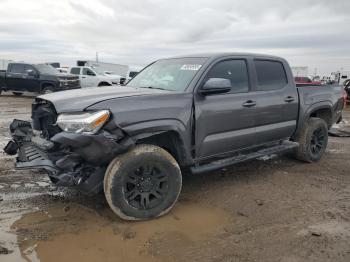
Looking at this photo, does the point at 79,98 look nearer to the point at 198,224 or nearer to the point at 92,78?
the point at 198,224

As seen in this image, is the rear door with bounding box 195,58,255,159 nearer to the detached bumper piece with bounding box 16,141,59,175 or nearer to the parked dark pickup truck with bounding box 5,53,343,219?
the parked dark pickup truck with bounding box 5,53,343,219

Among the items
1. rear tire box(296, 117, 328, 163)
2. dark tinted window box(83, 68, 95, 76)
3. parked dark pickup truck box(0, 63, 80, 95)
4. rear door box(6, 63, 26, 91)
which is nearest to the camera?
rear tire box(296, 117, 328, 163)

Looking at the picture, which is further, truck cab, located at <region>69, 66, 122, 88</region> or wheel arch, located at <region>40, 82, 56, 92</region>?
truck cab, located at <region>69, 66, 122, 88</region>

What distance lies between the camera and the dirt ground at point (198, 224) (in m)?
3.21

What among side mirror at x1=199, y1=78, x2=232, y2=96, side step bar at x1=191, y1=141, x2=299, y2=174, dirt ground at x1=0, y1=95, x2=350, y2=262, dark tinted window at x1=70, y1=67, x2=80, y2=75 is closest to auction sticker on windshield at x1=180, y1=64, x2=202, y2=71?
side mirror at x1=199, y1=78, x2=232, y2=96

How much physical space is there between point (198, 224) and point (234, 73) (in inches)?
82.7

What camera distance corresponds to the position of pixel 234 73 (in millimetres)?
4867

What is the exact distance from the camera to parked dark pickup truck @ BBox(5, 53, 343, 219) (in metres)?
3.55

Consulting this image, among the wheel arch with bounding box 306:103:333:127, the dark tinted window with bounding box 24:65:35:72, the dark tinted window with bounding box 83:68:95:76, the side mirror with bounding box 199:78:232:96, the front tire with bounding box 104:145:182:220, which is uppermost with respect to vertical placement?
the dark tinted window with bounding box 24:65:35:72

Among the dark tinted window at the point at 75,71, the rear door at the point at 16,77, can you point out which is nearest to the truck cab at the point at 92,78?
the dark tinted window at the point at 75,71

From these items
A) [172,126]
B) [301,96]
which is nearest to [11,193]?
[172,126]

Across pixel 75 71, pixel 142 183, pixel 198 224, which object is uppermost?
pixel 75 71

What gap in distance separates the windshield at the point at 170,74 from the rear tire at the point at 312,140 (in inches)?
93.7

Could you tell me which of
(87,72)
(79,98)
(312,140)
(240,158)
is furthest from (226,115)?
(87,72)
